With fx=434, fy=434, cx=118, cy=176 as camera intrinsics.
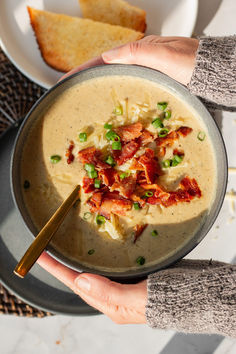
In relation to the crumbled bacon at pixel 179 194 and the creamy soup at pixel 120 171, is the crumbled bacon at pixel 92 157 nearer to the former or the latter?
the creamy soup at pixel 120 171

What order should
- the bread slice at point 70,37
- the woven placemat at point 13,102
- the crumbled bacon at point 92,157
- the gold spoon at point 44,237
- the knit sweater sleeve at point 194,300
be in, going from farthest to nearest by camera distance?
1. the bread slice at point 70,37
2. the woven placemat at point 13,102
3. the crumbled bacon at point 92,157
4. the knit sweater sleeve at point 194,300
5. the gold spoon at point 44,237

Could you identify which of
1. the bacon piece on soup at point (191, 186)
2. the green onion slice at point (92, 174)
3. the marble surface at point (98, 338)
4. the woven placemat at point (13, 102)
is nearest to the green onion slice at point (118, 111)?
the green onion slice at point (92, 174)

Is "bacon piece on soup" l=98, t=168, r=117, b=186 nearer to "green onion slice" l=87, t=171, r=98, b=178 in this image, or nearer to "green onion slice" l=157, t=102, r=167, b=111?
"green onion slice" l=87, t=171, r=98, b=178

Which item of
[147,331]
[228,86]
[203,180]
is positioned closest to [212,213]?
[203,180]

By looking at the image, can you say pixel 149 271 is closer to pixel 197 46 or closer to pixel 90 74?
pixel 90 74

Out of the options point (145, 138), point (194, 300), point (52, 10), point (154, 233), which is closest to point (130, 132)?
point (145, 138)

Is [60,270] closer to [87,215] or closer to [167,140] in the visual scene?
[87,215]
